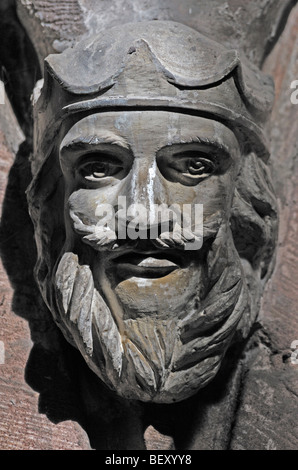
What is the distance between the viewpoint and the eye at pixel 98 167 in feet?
6.63

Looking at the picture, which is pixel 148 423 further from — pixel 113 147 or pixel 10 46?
pixel 10 46

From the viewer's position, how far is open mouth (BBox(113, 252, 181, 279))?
6.54 feet

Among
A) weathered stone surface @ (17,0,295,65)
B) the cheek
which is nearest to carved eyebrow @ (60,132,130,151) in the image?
the cheek

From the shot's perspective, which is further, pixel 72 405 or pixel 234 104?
pixel 72 405

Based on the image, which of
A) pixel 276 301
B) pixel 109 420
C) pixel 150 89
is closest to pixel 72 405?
pixel 109 420

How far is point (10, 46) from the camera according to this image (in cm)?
254

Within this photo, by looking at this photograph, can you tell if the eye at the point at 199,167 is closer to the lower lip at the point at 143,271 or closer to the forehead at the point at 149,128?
the forehead at the point at 149,128

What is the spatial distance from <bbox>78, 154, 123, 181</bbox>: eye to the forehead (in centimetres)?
5

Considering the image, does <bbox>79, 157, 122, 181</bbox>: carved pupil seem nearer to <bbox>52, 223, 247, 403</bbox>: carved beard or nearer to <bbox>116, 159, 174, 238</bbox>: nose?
<bbox>116, 159, 174, 238</bbox>: nose

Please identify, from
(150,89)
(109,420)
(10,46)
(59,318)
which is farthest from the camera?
(10,46)

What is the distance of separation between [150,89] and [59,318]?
57 centimetres

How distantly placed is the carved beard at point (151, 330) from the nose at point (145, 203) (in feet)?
0.52

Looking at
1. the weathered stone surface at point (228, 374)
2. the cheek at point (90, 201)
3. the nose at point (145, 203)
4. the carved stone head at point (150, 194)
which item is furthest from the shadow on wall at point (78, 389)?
the nose at point (145, 203)

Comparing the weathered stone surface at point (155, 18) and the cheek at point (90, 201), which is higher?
the weathered stone surface at point (155, 18)
